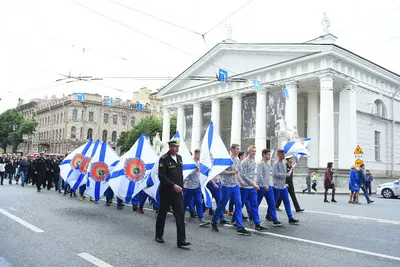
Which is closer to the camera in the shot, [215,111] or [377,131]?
[377,131]

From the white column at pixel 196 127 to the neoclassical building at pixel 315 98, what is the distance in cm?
127

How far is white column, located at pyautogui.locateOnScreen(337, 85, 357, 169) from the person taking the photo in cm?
2766

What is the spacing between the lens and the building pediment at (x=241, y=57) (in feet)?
97.6

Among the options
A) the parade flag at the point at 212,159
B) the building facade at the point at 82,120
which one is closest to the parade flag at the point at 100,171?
the parade flag at the point at 212,159

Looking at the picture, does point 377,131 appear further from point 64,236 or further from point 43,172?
point 64,236

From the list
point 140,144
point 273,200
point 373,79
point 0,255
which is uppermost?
point 373,79

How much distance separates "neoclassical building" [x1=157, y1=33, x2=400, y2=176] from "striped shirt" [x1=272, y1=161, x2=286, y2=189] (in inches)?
676

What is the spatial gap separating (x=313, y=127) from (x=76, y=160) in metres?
23.6

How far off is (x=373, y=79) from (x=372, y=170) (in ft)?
26.3

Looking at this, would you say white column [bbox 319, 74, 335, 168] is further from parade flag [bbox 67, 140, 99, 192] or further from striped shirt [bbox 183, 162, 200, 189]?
striped shirt [bbox 183, 162, 200, 189]

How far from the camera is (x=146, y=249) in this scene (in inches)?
235

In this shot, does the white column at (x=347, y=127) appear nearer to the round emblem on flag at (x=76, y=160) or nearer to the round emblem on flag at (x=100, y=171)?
the round emblem on flag at (x=76, y=160)

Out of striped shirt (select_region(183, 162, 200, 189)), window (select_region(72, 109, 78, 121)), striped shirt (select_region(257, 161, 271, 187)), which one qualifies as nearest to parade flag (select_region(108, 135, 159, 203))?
striped shirt (select_region(183, 162, 200, 189))

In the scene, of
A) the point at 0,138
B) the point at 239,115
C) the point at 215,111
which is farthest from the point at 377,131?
the point at 0,138
